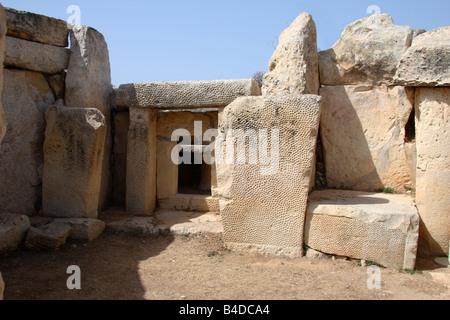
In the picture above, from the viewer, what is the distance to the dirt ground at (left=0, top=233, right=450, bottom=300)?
297cm

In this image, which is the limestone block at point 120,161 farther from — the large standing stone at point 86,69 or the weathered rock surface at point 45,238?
the weathered rock surface at point 45,238

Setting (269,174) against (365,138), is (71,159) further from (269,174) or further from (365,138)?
(365,138)

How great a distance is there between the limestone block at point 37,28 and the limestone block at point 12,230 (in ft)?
6.82

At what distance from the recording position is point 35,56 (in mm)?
4453

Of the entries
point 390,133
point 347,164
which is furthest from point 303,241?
point 390,133

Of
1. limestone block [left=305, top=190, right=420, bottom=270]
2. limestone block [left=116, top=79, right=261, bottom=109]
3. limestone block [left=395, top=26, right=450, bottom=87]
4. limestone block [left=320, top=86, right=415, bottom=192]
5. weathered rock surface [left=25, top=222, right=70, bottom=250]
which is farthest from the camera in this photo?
limestone block [left=116, top=79, right=261, bottom=109]

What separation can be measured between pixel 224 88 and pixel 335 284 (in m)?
2.85

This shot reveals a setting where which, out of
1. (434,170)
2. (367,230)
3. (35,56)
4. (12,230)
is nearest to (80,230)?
(12,230)

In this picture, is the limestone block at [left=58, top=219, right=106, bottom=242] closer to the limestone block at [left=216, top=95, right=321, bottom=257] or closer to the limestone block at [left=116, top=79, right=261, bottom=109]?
the limestone block at [left=216, top=95, right=321, bottom=257]

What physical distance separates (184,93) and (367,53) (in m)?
2.38

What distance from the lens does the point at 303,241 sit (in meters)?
3.80

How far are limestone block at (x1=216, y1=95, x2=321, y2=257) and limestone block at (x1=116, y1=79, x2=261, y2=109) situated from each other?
1.06m

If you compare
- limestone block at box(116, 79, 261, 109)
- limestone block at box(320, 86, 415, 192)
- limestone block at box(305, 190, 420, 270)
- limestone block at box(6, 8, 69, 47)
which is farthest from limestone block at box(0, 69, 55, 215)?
limestone block at box(320, 86, 415, 192)

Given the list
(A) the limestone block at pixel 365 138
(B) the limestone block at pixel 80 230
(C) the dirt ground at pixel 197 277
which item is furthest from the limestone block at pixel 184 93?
(C) the dirt ground at pixel 197 277
